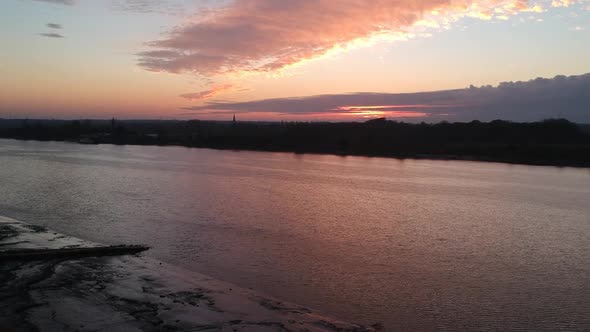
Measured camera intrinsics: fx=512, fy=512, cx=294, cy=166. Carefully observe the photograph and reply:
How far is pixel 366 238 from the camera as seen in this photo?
14414mm

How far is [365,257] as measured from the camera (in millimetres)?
12242

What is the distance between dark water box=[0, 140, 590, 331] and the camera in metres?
9.27

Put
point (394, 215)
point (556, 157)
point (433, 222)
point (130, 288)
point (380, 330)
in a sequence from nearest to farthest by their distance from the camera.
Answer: point (380, 330) → point (130, 288) → point (433, 222) → point (394, 215) → point (556, 157)

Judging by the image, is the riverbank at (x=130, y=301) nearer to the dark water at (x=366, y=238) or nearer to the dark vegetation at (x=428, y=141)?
the dark water at (x=366, y=238)

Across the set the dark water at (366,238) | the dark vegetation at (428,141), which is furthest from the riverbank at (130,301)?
the dark vegetation at (428,141)

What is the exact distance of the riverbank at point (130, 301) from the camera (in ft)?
25.1

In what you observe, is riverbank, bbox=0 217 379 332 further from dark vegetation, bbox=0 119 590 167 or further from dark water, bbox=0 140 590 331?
dark vegetation, bbox=0 119 590 167

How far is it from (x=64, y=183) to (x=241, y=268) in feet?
59.9

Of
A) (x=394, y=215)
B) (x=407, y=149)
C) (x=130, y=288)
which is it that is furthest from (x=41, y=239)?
(x=407, y=149)

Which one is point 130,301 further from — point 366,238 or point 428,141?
point 428,141

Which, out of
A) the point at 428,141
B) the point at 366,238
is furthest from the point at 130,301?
the point at 428,141

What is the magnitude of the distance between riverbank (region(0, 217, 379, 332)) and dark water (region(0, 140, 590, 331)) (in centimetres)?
70

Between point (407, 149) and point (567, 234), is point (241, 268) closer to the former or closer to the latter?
point (567, 234)

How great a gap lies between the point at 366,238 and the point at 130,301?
7.48 m
